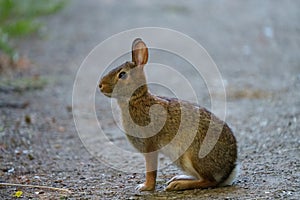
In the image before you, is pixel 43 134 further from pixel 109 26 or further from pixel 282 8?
pixel 282 8

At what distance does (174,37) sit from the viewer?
12.6 m

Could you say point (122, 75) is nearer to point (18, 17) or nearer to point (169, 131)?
point (169, 131)

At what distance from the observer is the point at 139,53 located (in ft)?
15.2

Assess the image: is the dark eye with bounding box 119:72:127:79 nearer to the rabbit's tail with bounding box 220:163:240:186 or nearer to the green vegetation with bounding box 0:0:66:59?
the rabbit's tail with bounding box 220:163:240:186

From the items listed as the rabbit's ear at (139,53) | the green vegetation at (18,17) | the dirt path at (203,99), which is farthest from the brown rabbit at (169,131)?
the green vegetation at (18,17)

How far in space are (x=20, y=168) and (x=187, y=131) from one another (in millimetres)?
1756

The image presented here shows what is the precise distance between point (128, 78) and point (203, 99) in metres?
3.91

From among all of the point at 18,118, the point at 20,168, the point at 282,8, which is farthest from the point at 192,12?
the point at 20,168

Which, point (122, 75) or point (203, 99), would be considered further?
point (203, 99)

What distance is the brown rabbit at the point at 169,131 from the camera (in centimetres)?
457

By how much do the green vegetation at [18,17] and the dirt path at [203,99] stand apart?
2.28 feet

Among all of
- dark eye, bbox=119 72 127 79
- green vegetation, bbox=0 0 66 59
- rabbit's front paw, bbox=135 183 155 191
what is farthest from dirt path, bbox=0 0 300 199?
dark eye, bbox=119 72 127 79

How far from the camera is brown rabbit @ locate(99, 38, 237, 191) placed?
4.57m

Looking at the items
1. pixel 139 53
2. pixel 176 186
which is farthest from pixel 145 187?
pixel 139 53
